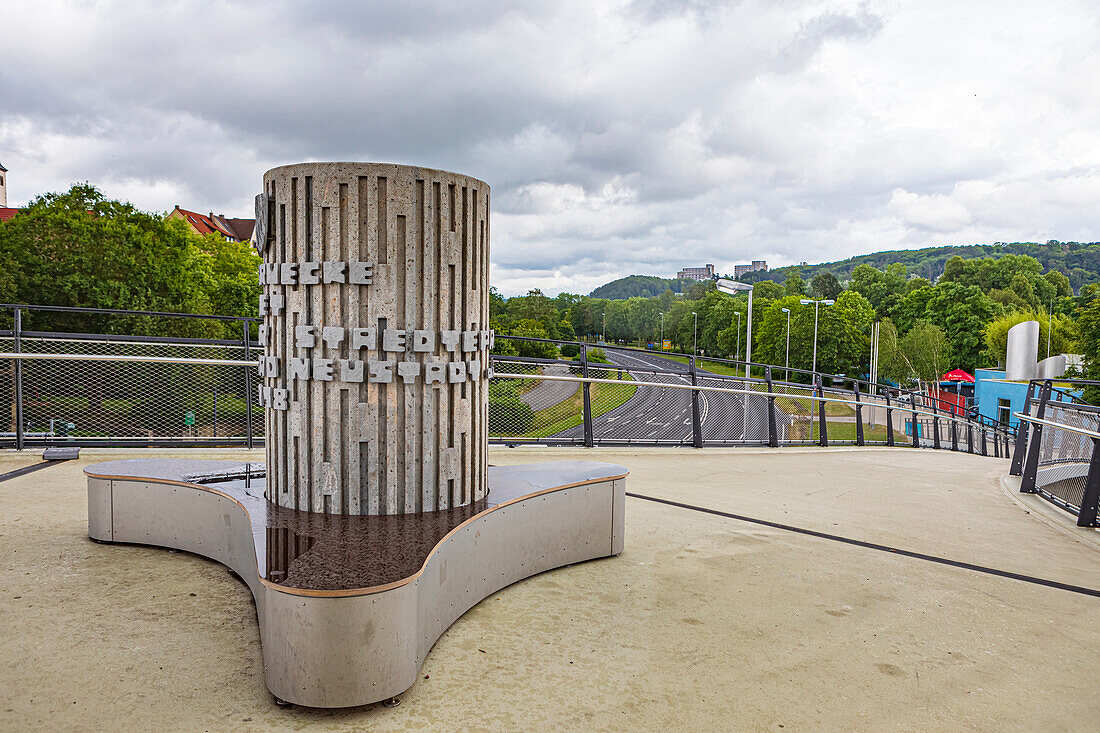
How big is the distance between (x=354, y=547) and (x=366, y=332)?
46.5 inches

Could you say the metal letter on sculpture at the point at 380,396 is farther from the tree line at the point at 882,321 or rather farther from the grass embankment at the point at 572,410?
the tree line at the point at 882,321

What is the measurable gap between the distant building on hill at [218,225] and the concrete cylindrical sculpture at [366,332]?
A: 8194cm

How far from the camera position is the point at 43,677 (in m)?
2.92

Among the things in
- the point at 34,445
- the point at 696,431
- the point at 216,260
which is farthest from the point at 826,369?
the point at 34,445

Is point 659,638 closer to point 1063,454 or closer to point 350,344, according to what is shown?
point 350,344

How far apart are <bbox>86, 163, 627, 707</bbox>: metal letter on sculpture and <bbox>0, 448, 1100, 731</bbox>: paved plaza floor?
1.09ft

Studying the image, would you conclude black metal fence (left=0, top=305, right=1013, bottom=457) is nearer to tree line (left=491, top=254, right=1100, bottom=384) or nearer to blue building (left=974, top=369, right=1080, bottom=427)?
tree line (left=491, top=254, right=1100, bottom=384)

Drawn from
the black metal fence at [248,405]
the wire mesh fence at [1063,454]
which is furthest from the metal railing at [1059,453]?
the black metal fence at [248,405]

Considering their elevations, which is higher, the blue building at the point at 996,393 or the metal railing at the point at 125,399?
the metal railing at the point at 125,399

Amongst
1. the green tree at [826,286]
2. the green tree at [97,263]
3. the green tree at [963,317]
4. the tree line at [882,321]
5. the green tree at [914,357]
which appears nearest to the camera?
the green tree at [97,263]

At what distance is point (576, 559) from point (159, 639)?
2400mm

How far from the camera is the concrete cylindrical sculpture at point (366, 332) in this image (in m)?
3.96

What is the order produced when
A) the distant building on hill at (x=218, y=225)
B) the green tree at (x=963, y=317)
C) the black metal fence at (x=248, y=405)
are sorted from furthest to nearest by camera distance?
the distant building on hill at (x=218, y=225), the green tree at (x=963, y=317), the black metal fence at (x=248, y=405)

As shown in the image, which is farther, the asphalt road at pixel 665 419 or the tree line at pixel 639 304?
the tree line at pixel 639 304
